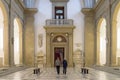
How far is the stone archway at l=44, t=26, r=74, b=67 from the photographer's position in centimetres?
3167

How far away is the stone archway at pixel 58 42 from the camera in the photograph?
3167 centimetres

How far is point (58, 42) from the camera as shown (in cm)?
3222

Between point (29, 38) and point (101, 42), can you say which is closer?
point (101, 42)

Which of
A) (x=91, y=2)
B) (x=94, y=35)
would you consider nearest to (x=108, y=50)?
(x=94, y=35)

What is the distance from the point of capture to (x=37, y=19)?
106 feet

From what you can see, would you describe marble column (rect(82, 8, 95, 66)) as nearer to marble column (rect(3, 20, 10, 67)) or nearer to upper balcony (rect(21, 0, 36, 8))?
upper balcony (rect(21, 0, 36, 8))

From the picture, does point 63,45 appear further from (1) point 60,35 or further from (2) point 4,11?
(2) point 4,11

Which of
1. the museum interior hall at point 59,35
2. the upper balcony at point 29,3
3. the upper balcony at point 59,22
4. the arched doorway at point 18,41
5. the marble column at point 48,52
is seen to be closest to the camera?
the arched doorway at point 18,41

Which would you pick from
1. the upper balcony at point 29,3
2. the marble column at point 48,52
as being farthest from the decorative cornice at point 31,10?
the marble column at point 48,52

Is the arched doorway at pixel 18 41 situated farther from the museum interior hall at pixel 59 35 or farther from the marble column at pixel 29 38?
the marble column at pixel 29 38

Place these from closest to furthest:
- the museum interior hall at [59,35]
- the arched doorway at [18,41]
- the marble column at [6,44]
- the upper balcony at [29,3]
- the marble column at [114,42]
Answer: the marble column at [6,44]
the marble column at [114,42]
the arched doorway at [18,41]
the museum interior hall at [59,35]
the upper balcony at [29,3]

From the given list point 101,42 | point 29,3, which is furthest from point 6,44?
point 101,42

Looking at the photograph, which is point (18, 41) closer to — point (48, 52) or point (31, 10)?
point (48, 52)

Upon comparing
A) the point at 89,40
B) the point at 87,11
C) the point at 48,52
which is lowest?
the point at 48,52
